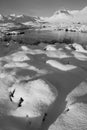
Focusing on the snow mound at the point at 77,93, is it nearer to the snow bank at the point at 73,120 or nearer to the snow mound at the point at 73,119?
the snow mound at the point at 73,119

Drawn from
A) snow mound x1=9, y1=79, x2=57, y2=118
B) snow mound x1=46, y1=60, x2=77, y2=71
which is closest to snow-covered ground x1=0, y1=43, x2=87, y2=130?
snow mound x1=9, y1=79, x2=57, y2=118

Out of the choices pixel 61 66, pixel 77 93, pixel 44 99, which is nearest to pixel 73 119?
pixel 44 99

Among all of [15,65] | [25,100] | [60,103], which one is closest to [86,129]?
[60,103]

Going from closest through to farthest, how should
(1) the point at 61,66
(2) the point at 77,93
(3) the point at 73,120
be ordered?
(3) the point at 73,120
(2) the point at 77,93
(1) the point at 61,66

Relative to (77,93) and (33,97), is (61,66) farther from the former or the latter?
(33,97)

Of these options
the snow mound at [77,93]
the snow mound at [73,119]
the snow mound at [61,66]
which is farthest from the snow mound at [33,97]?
the snow mound at [61,66]

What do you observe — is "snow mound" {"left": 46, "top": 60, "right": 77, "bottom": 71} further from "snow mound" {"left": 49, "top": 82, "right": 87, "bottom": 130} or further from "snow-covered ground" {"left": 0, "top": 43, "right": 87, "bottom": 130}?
"snow mound" {"left": 49, "top": 82, "right": 87, "bottom": 130}

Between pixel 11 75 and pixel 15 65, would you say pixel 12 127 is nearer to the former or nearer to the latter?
pixel 11 75

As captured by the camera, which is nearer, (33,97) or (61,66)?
(33,97)
